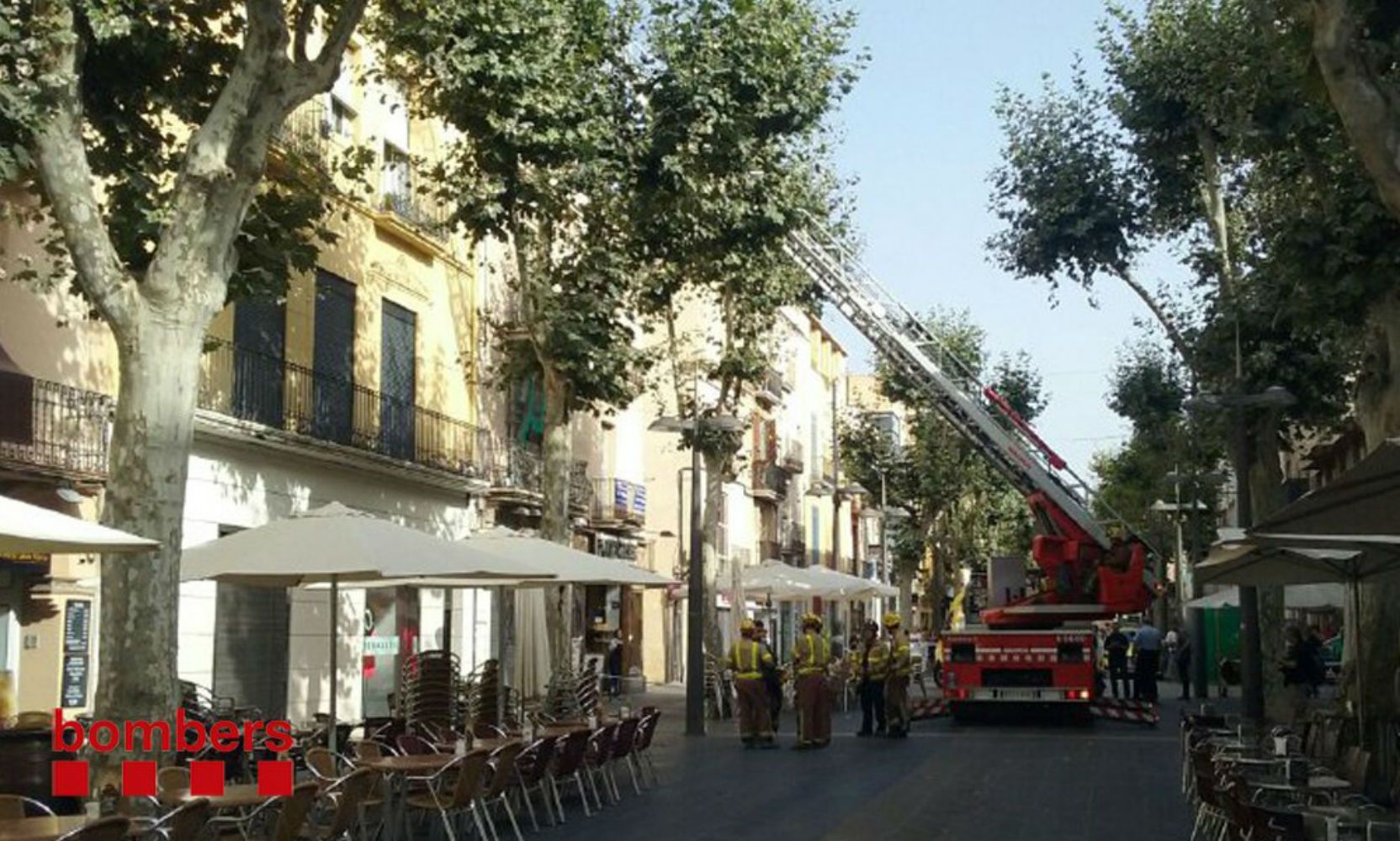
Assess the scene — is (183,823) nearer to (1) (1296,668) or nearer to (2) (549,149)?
(2) (549,149)

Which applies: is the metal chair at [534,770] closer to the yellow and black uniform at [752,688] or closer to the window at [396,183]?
the yellow and black uniform at [752,688]

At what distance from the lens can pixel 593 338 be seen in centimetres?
2377

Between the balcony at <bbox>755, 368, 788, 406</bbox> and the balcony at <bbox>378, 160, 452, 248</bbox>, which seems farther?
the balcony at <bbox>755, 368, 788, 406</bbox>

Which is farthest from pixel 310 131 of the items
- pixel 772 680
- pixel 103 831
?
pixel 103 831

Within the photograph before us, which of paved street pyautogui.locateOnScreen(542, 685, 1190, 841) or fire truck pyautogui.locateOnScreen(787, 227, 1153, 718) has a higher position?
fire truck pyautogui.locateOnScreen(787, 227, 1153, 718)

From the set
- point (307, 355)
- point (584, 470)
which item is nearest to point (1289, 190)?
point (307, 355)

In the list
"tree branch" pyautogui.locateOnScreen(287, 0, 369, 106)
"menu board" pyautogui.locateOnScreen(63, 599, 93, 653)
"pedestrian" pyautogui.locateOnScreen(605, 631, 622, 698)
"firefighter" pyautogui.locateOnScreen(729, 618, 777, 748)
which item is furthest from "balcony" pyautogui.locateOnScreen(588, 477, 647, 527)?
"tree branch" pyautogui.locateOnScreen(287, 0, 369, 106)

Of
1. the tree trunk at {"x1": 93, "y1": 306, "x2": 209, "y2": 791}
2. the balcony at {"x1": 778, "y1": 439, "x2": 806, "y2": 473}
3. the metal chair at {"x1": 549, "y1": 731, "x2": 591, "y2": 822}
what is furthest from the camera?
the balcony at {"x1": 778, "y1": 439, "x2": 806, "y2": 473}

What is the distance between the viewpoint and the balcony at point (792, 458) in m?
63.0

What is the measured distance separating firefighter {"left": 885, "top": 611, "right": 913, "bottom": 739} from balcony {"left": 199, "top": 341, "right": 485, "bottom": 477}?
27.9ft

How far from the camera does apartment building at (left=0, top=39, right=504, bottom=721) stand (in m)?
19.1

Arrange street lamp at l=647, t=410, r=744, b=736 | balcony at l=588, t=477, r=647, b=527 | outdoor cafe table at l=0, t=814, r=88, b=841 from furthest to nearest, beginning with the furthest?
balcony at l=588, t=477, r=647, b=527 < street lamp at l=647, t=410, r=744, b=736 < outdoor cafe table at l=0, t=814, r=88, b=841

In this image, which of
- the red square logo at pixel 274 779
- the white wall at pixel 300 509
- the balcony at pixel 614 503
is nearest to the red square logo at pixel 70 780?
the red square logo at pixel 274 779

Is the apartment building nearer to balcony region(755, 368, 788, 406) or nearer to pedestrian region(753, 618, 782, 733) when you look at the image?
pedestrian region(753, 618, 782, 733)
